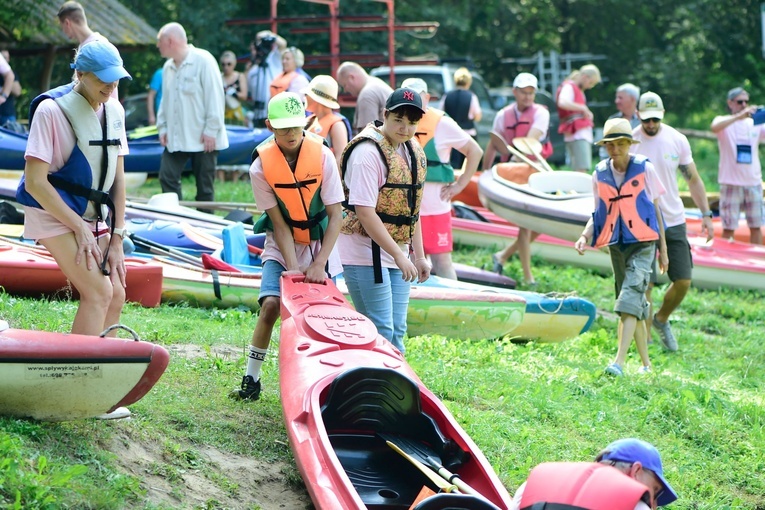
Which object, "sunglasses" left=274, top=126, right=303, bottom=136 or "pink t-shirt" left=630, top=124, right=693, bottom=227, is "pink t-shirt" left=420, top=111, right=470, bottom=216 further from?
"sunglasses" left=274, top=126, right=303, bottom=136

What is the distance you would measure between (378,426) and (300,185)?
1.27 metres

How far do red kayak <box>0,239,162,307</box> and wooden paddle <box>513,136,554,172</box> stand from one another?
540cm

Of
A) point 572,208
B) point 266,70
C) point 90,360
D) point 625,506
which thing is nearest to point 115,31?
point 266,70

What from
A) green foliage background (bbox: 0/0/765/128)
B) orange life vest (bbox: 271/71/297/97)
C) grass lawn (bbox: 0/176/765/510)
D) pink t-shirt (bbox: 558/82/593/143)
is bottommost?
grass lawn (bbox: 0/176/765/510)

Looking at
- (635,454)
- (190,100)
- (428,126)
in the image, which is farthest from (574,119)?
(635,454)

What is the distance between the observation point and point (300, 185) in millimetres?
5406

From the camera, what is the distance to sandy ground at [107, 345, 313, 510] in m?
4.43

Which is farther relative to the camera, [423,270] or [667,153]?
[667,153]

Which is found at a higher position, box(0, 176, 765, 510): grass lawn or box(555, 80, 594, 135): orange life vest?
box(555, 80, 594, 135): orange life vest

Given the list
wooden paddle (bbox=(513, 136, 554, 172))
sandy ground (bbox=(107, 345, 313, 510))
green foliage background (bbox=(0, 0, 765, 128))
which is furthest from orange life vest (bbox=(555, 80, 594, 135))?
green foliage background (bbox=(0, 0, 765, 128))

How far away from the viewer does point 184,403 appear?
17.3ft

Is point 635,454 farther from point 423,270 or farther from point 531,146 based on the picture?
point 531,146

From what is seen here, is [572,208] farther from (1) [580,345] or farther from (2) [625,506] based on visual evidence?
(2) [625,506]

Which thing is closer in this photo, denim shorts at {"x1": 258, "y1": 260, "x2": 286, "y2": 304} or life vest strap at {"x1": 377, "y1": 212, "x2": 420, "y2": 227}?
denim shorts at {"x1": 258, "y1": 260, "x2": 286, "y2": 304}
